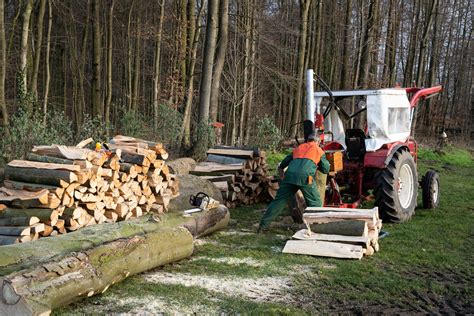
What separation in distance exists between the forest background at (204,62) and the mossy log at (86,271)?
5.97m

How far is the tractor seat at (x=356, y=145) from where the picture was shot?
9641 millimetres

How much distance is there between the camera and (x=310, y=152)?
7891mm

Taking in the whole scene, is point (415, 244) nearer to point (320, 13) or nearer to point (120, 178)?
point (120, 178)

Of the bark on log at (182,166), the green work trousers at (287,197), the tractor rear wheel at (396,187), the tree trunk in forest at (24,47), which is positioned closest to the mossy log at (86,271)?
the green work trousers at (287,197)

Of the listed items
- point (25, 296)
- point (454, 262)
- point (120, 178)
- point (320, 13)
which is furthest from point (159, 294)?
point (320, 13)

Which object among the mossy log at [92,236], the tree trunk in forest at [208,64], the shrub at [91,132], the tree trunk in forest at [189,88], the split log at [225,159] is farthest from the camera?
the tree trunk in forest at [189,88]

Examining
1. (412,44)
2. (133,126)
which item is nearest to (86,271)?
(133,126)

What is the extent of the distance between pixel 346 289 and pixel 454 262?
2.06 m

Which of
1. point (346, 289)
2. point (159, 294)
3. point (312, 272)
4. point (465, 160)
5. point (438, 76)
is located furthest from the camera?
point (438, 76)

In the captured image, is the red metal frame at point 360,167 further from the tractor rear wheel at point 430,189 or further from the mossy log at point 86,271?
the mossy log at point 86,271

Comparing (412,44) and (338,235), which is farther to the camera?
(412,44)

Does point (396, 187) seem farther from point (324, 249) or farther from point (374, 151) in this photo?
point (324, 249)

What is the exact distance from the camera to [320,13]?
2711 cm

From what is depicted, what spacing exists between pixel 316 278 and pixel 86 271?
2.63 m
